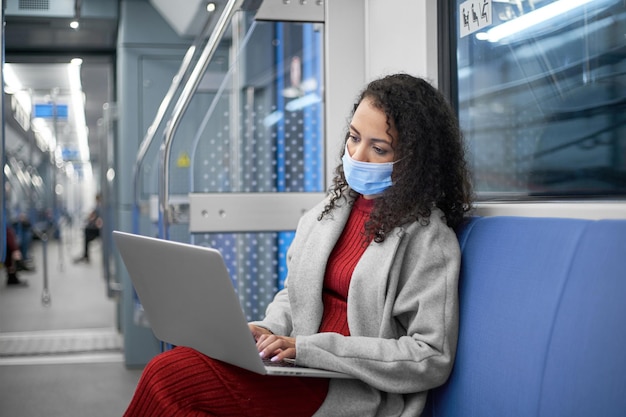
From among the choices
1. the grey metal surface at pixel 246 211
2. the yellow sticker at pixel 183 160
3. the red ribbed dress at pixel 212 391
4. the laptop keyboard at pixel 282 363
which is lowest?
the red ribbed dress at pixel 212 391

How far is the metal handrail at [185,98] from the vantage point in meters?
2.47

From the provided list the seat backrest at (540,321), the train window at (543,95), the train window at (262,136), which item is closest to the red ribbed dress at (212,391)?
the seat backrest at (540,321)

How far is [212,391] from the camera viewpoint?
1608 millimetres

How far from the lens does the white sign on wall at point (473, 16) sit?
2.06m

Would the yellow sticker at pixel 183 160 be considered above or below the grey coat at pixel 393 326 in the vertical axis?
above

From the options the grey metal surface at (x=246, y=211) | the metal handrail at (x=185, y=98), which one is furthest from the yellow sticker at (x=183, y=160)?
the grey metal surface at (x=246, y=211)

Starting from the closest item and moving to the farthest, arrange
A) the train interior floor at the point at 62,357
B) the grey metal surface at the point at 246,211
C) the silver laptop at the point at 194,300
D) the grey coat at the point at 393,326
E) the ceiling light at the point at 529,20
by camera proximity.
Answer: the silver laptop at the point at 194,300
the grey coat at the point at 393,326
the ceiling light at the point at 529,20
the grey metal surface at the point at 246,211
the train interior floor at the point at 62,357

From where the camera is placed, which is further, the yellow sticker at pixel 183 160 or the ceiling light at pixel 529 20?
the yellow sticker at pixel 183 160

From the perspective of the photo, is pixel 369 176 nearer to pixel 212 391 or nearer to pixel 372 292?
pixel 372 292

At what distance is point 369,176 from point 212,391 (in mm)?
650

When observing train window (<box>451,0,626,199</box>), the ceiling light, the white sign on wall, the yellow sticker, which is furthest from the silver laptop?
the yellow sticker

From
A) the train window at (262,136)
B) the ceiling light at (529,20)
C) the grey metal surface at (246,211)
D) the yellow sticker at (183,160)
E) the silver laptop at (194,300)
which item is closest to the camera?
the silver laptop at (194,300)

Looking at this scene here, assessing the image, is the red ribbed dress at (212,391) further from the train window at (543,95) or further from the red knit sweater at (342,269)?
the train window at (543,95)

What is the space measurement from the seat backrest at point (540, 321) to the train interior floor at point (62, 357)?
256 cm
